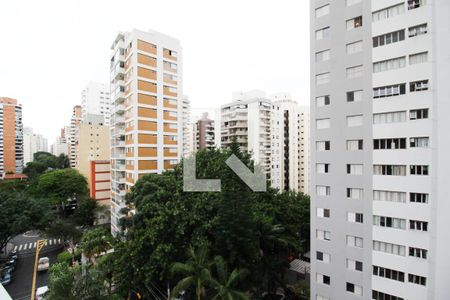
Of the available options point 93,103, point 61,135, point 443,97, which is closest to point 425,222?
point 443,97

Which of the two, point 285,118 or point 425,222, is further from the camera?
point 285,118

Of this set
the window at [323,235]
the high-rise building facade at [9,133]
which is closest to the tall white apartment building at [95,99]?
the high-rise building facade at [9,133]

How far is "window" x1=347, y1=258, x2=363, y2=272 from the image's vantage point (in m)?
10.5

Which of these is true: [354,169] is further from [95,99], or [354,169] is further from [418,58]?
[95,99]

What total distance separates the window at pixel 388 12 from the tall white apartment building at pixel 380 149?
0.04m

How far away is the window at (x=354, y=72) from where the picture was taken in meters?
10.4

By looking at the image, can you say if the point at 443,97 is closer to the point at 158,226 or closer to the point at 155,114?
the point at 158,226

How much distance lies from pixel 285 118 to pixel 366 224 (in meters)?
29.9

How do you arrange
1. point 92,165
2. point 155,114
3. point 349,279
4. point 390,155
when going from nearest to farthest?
point 390,155 → point 349,279 → point 155,114 → point 92,165

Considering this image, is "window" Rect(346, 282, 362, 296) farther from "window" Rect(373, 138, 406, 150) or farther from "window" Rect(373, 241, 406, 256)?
"window" Rect(373, 138, 406, 150)

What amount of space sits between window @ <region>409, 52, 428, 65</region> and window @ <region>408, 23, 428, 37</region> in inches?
31.5

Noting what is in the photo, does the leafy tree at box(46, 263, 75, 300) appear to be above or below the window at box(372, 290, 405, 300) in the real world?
above

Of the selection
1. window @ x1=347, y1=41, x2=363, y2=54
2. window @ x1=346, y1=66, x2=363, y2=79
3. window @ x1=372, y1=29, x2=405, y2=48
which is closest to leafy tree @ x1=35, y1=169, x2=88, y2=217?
window @ x1=346, y1=66, x2=363, y2=79

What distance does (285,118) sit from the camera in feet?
127
